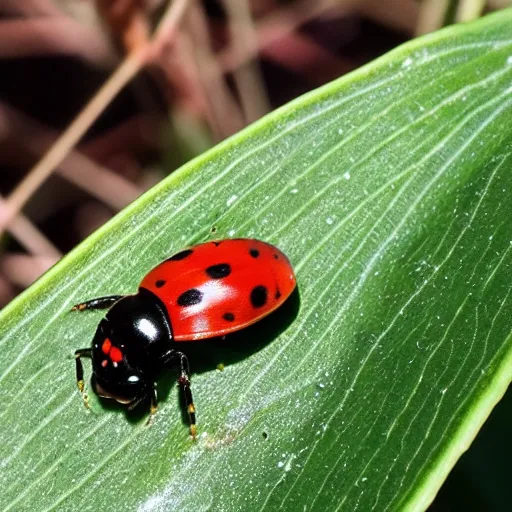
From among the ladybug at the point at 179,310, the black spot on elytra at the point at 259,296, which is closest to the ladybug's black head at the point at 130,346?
the ladybug at the point at 179,310

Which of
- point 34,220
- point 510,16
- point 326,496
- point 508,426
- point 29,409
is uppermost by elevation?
point 510,16

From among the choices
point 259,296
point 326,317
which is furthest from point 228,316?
point 326,317

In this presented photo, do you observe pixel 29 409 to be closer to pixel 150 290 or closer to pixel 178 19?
pixel 150 290

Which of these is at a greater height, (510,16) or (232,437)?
(510,16)

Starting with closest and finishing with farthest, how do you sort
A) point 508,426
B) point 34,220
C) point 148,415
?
1. point 148,415
2. point 508,426
3. point 34,220

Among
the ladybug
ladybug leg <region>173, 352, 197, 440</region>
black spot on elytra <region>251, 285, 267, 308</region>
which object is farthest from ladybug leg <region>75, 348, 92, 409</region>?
black spot on elytra <region>251, 285, 267, 308</region>

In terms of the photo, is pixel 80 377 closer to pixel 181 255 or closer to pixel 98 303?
pixel 98 303

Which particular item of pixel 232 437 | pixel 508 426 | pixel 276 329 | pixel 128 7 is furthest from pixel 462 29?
pixel 128 7

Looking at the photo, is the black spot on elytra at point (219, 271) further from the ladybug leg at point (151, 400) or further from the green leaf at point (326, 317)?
the ladybug leg at point (151, 400)
